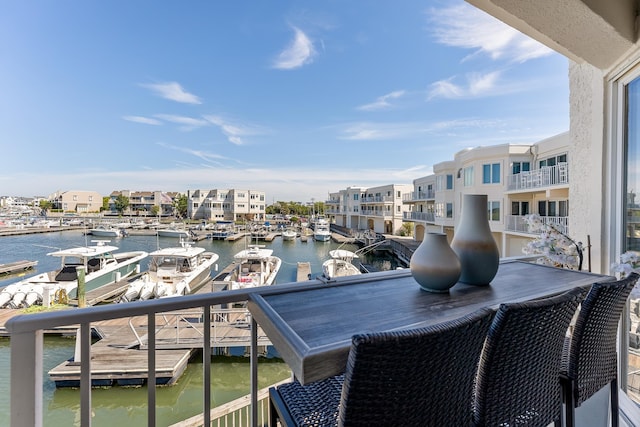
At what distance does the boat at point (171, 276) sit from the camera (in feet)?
28.7

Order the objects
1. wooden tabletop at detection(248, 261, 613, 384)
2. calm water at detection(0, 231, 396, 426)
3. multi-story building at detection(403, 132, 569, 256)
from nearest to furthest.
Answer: wooden tabletop at detection(248, 261, 613, 384), calm water at detection(0, 231, 396, 426), multi-story building at detection(403, 132, 569, 256)

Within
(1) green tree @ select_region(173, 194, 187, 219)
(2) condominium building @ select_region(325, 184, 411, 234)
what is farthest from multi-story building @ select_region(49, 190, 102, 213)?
(2) condominium building @ select_region(325, 184, 411, 234)

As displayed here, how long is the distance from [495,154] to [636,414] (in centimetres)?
1055

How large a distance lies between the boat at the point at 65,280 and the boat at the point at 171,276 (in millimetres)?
1237

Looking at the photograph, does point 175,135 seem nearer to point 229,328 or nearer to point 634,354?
point 229,328

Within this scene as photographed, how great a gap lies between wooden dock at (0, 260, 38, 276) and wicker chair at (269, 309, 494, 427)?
58.7 feet

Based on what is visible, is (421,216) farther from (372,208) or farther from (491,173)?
(372,208)

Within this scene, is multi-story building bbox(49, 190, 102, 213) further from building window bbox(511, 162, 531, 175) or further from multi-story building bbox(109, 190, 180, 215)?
building window bbox(511, 162, 531, 175)

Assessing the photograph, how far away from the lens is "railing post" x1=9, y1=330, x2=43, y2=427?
2.47 ft

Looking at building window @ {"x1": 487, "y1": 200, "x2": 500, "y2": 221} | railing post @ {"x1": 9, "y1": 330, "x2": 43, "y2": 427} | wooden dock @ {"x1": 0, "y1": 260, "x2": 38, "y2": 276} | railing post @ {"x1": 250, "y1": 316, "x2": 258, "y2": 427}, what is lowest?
wooden dock @ {"x1": 0, "y1": 260, "x2": 38, "y2": 276}

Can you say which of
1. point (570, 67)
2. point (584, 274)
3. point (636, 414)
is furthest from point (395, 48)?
point (636, 414)

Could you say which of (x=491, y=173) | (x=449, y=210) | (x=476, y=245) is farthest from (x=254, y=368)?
(x=449, y=210)

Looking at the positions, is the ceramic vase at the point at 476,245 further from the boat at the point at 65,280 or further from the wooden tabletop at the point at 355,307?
the boat at the point at 65,280

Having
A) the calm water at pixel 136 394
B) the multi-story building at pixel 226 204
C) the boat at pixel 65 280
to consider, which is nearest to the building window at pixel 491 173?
the calm water at pixel 136 394
